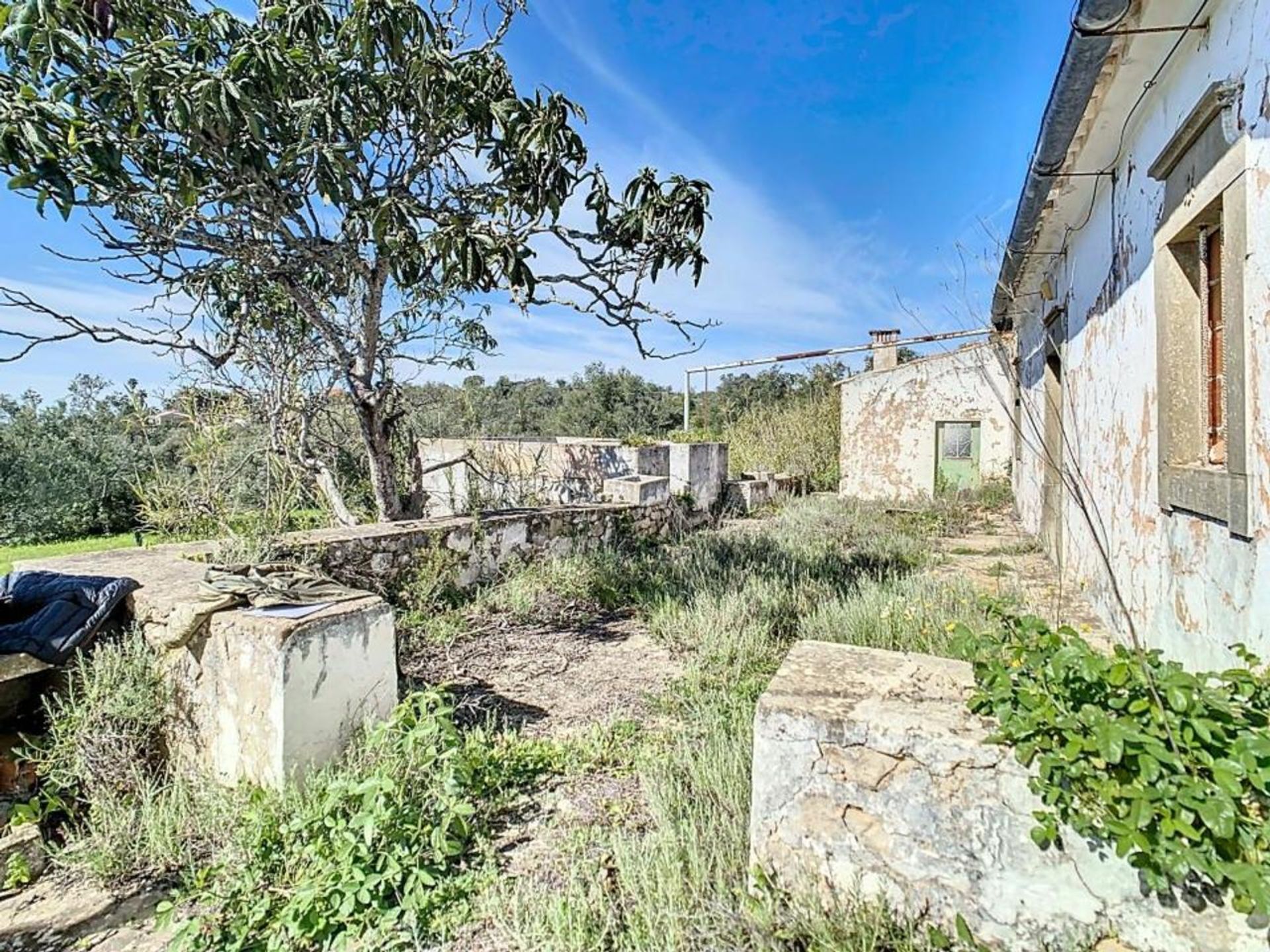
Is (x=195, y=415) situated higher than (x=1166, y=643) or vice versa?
(x=195, y=415)

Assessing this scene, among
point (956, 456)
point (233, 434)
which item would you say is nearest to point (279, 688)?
point (233, 434)

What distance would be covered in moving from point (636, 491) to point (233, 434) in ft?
15.3

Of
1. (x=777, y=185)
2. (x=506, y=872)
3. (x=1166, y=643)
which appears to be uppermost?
(x=777, y=185)

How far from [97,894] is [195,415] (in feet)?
11.5

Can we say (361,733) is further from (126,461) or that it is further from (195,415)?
(126,461)

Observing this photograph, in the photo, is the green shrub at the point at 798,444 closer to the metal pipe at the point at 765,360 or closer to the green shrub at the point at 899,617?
the metal pipe at the point at 765,360

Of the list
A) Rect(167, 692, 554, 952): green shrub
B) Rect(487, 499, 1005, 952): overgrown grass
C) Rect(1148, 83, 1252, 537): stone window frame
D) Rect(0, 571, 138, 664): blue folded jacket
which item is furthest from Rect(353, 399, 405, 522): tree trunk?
Rect(1148, 83, 1252, 537): stone window frame

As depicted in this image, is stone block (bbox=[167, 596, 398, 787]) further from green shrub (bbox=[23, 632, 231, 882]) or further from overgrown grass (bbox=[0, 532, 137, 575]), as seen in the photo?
overgrown grass (bbox=[0, 532, 137, 575])

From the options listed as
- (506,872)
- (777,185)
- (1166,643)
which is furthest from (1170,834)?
(777,185)

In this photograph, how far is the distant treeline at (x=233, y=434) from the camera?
195 inches

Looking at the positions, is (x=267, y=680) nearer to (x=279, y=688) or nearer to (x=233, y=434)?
(x=279, y=688)

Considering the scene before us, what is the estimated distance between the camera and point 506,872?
2344 millimetres

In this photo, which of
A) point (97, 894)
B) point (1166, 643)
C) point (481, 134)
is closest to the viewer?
point (97, 894)

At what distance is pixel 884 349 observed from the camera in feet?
44.7
